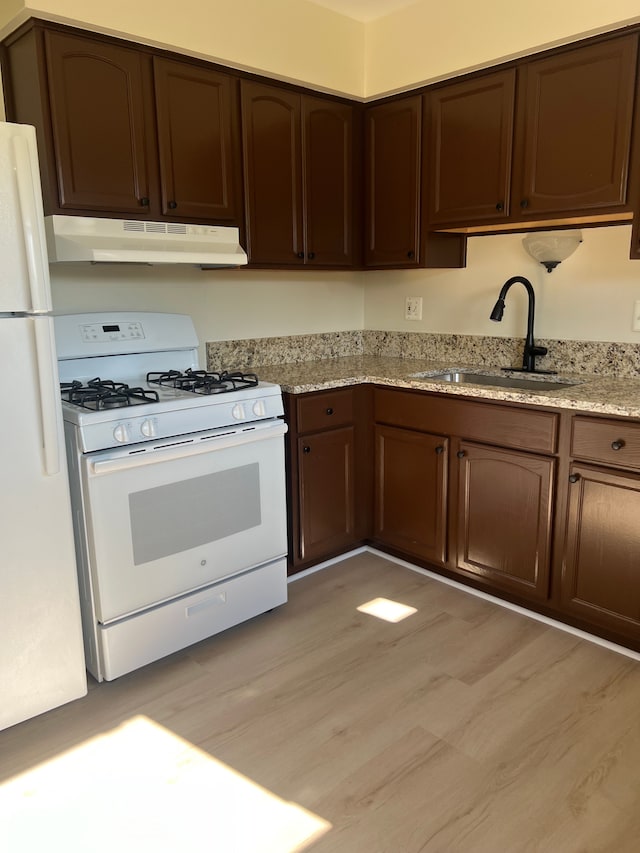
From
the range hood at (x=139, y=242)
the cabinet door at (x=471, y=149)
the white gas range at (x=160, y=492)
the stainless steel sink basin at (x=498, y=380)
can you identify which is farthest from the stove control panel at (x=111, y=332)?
the cabinet door at (x=471, y=149)

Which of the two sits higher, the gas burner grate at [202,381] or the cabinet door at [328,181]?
the cabinet door at [328,181]

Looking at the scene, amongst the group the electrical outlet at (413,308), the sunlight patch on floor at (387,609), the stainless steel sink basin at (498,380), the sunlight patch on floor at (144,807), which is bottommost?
the sunlight patch on floor at (144,807)

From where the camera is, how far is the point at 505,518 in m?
2.49

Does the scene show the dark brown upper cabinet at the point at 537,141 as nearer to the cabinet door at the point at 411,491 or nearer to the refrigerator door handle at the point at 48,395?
the cabinet door at the point at 411,491

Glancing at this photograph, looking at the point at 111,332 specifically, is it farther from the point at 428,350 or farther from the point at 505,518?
the point at 505,518

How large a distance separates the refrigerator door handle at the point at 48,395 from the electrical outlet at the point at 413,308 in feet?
6.52

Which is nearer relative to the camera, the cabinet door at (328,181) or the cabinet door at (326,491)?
the cabinet door at (326,491)

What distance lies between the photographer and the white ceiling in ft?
9.34

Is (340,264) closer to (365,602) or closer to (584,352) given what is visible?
(584,352)

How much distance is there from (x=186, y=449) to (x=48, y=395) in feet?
1.61

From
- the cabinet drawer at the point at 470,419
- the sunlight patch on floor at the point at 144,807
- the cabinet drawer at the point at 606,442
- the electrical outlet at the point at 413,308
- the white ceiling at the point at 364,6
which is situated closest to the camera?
the sunlight patch on floor at the point at 144,807

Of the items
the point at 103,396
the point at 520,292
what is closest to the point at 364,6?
the point at 520,292

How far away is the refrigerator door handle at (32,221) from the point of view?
5.58 ft

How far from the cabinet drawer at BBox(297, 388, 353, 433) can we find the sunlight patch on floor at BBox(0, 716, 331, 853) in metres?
1.29
